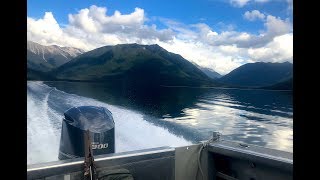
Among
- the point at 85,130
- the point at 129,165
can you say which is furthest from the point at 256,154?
the point at 85,130

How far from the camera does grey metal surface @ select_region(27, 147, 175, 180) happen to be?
154cm

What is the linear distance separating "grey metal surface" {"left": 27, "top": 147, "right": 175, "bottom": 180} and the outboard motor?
0.71 meters

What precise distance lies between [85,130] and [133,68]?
6263cm

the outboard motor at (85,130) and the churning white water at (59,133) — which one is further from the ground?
the outboard motor at (85,130)

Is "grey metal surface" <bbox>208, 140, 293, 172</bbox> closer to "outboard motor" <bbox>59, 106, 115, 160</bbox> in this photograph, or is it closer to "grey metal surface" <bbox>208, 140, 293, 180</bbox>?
"grey metal surface" <bbox>208, 140, 293, 180</bbox>

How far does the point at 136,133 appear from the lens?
10.4 meters

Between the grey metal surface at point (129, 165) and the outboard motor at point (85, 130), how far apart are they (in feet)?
2.33

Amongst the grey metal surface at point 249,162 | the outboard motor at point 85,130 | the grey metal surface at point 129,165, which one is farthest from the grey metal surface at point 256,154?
the outboard motor at point 85,130

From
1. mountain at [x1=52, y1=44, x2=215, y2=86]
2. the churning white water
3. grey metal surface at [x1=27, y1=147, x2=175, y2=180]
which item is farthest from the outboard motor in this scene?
mountain at [x1=52, y1=44, x2=215, y2=86]

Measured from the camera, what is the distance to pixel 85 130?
2.61 meters

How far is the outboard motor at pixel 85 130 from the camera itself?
8.32ft

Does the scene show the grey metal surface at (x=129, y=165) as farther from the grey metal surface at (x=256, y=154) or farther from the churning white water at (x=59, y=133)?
the churning white water at (x=59, y=133)
